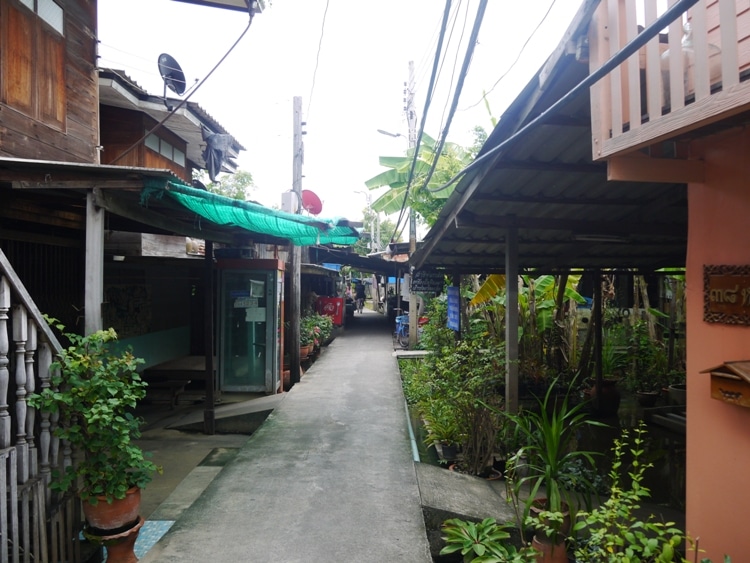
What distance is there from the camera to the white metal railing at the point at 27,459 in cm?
269

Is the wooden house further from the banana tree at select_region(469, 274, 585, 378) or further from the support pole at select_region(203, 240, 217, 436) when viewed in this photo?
the banana tree at select_region(469, 274, 585, 378)

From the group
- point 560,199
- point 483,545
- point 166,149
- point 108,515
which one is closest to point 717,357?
point 483,545

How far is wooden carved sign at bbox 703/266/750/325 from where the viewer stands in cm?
238

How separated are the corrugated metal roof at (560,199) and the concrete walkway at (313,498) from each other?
2500 millimetres

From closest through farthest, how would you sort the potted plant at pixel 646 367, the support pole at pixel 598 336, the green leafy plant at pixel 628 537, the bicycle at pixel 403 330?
the green leafy plant at pixel 628 537
the support pole at pixel 598 336
the potted plant at pixel 646 367
the bicycle at pixel 403 330

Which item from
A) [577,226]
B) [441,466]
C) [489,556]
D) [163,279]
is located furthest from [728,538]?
[163,279]

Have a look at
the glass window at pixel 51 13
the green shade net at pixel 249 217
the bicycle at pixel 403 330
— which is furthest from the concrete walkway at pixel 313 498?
the bicycle at pixel 403 330

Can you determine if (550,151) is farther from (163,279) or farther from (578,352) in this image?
(163,279)

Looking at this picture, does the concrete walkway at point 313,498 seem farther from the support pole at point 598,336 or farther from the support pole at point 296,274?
the support pole at point 598,336

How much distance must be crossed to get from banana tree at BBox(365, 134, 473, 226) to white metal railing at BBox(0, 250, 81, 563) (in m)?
7.25

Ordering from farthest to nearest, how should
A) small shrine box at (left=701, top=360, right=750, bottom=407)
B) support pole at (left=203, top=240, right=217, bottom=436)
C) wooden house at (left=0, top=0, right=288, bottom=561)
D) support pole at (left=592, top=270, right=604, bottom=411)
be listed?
support pole at (left=592, top=270, right=604, bottom=411) < support pole at (left=203, top=240, right=217, bottom=436) < wooden house at (left=0, top=0, right=288, bottom=561) < small shrine box at (left=701, top=360, right=750, bottom=407)

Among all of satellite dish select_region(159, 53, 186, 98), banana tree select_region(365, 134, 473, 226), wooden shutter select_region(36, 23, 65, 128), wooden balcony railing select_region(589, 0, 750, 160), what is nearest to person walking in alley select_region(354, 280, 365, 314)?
banana tree select_region(365, 134, 473, 226)

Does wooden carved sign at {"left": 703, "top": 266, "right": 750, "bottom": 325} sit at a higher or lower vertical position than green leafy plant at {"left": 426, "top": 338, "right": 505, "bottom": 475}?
higher

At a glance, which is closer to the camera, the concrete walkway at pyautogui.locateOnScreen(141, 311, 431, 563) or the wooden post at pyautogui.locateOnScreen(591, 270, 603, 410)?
the concrete walkway at pyautogui.locateOnScreen(141, 311, 431, 563)
